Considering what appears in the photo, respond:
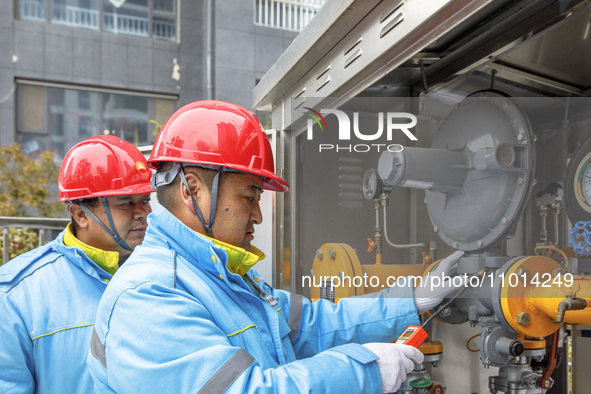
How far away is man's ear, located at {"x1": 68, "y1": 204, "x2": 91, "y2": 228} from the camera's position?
2.19 meters

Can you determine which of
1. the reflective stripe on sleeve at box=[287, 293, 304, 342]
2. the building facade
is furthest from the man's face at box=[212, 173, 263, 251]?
the building facade

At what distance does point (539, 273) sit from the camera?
150cm

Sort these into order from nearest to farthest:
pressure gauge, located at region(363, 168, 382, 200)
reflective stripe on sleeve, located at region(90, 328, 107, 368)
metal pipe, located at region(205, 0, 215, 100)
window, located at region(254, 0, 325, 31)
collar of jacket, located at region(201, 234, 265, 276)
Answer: reflective stripe on sleeve, located at region(90, 328, 107, 368)
collar of jacket, located at region(201, 234, 265, 276)
pressure gauge, located at region(363, 168, 382, 200)
metal pipe, located at region(205, 0, 215, 100)
window, located at region(254, 0, 325, 31)

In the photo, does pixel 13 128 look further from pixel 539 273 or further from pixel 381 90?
pixel 539 273

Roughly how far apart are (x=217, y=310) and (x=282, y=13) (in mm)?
8661

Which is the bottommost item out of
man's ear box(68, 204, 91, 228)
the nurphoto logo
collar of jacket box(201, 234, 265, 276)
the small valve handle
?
the small valve handle

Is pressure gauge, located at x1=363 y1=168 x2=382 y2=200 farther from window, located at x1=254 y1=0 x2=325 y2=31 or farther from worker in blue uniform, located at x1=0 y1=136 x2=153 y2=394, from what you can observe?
window, located at x1=254 y1=0 x2=325 y2=31

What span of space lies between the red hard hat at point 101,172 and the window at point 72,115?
680 cm

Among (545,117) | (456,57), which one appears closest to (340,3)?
(456,57)

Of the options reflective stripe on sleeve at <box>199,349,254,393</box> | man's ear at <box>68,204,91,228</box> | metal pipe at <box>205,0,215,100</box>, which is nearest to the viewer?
reflective stripe on sleeve at <box>199,349,254,393</box>

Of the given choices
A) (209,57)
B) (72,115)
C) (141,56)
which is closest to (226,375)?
(209,57)

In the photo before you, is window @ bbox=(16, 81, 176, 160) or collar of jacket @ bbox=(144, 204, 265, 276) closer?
collar of jacket @ bbox=(144, 204, 265, 276)

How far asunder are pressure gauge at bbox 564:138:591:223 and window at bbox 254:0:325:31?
8.00 m

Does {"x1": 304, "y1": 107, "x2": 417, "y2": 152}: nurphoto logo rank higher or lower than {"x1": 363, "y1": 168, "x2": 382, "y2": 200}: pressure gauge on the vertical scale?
higher
